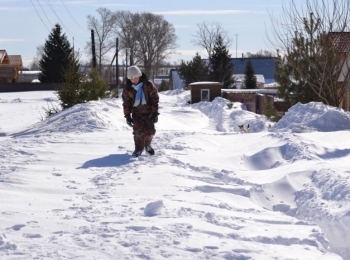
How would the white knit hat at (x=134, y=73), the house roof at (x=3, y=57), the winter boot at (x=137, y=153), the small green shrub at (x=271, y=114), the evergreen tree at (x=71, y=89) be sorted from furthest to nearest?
the house roof at (x=3, y=57)
the evergreen tree at (x=71, y=89)
the small green shrub at (x=271, y=114)
the winter boot at (x=137, y=153)
the white knit hat at (x=134, y=73)

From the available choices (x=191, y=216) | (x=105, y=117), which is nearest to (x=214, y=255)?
(x=191, y=216)

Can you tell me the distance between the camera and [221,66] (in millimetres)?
62500

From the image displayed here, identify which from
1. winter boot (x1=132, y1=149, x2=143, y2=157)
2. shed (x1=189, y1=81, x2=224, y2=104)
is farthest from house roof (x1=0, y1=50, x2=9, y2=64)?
winter boot (x1=132, y1=149, x2=143, y2=157)

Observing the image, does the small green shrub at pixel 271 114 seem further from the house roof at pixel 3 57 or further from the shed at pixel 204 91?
the house roof at pixel 3 57

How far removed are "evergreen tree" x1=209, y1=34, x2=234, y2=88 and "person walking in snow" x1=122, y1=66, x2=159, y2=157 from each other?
51.7m

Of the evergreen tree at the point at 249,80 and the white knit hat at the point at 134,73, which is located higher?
the white knit hat at the point at 134,73

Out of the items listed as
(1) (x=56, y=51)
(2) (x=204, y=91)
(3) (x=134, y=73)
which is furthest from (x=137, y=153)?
(1) (x=56, y=51)

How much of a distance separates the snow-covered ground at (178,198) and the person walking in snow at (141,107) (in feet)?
1.18

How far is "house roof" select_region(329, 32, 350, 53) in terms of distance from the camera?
67.6 ft

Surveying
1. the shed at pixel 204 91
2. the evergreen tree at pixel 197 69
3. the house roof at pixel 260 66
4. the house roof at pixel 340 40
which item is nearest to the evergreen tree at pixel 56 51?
the evergreen tree at pixel 197 69

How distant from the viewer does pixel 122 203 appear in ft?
22.8

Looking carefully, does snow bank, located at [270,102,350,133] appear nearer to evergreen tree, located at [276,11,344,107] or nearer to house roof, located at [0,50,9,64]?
evergreen tree, located at [276,11,344,107]

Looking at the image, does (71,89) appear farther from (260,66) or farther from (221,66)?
(260,66)

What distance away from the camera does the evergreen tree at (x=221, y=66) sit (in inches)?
2479
